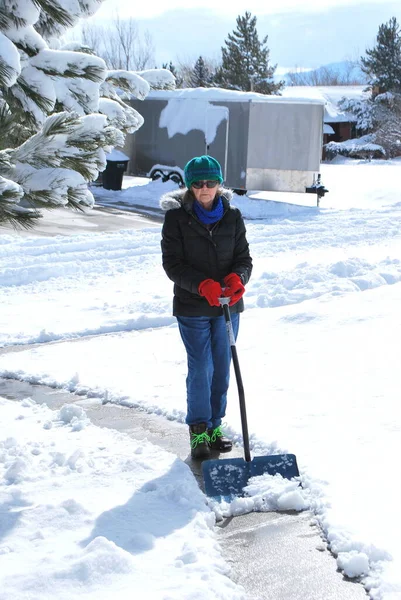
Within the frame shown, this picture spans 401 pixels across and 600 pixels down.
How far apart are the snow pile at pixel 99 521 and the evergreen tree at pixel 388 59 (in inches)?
1901

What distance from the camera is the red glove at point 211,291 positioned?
15.0ft

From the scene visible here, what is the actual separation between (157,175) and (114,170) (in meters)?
1.34

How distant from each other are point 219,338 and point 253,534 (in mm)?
1355

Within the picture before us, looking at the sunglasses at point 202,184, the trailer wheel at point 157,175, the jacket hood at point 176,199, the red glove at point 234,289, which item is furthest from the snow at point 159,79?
the trailer wheel at point 157,175

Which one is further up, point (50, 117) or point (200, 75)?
point (200, 75)

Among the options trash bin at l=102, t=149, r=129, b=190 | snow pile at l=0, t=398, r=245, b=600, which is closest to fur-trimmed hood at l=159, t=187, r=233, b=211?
snow pile at l=0, t=398, r=245, b=600

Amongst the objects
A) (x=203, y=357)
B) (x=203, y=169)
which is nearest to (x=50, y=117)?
(x=203, y=169)

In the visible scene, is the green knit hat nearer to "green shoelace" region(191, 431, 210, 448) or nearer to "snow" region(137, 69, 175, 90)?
"green shoelace" region(191, 431, 210, 448)

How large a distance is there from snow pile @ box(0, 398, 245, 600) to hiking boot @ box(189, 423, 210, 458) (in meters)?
0.15

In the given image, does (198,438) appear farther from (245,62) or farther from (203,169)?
(245,62)

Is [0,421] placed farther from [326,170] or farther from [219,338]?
[326,170]

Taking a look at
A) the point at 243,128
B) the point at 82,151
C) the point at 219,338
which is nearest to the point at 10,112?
the point at 82,151

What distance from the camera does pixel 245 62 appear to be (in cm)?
5103

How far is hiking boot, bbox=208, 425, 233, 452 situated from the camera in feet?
16.4
